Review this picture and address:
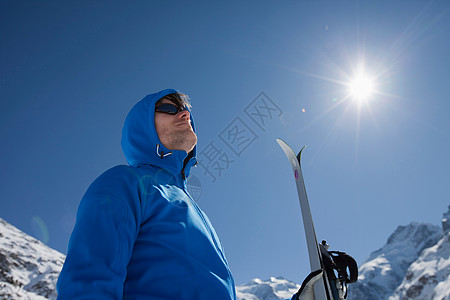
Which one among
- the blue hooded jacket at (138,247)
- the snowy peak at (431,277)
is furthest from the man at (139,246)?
the snowy peak at (431,277)

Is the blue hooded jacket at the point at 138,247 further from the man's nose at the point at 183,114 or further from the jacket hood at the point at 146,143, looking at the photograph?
the man's nose at the point at 183,114

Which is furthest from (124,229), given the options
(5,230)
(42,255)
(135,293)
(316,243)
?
(5,230)

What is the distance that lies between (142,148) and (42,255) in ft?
431

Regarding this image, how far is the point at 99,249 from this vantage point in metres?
1.60

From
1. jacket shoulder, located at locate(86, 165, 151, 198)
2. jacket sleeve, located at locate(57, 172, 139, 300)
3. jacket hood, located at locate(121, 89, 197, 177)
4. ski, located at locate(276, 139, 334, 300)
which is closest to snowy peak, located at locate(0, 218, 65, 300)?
ski, located at locate(276, 139, 334, 300)

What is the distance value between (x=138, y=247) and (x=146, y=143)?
131 centimetres

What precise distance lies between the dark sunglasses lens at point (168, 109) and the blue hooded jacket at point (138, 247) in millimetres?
926

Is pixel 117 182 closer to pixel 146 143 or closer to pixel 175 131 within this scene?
pixel 146 143

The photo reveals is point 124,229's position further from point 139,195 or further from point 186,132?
point 186,132

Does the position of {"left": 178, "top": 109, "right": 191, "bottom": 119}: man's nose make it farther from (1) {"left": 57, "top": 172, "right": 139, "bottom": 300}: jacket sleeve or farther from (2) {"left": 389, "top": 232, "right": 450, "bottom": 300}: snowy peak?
(2) {"left": 389, "top": 232, "right": 450, "bottom": 300}: snowy peak

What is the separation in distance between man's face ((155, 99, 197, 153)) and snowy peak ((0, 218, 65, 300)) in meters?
82.2

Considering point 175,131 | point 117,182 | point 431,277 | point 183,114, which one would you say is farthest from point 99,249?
point 431,277

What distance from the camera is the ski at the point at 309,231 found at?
293 centimetres

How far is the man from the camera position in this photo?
5.05ft
